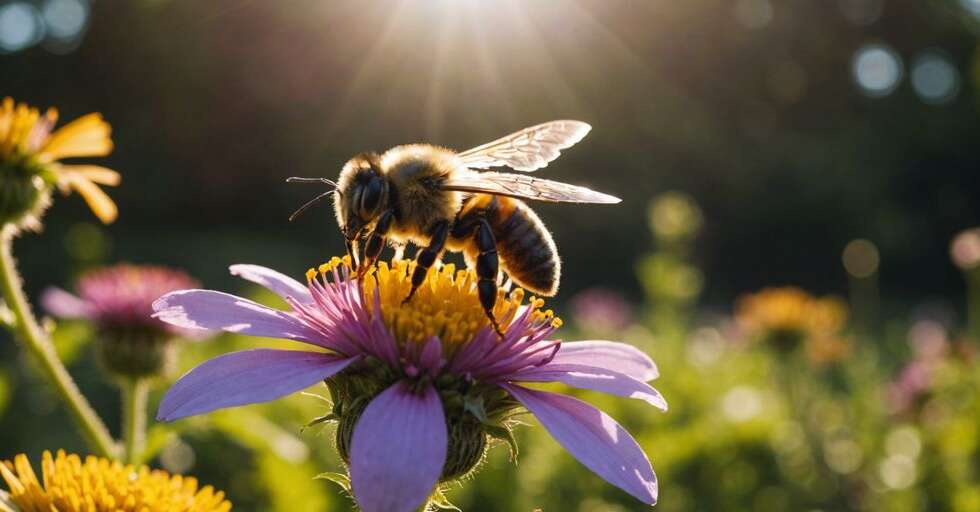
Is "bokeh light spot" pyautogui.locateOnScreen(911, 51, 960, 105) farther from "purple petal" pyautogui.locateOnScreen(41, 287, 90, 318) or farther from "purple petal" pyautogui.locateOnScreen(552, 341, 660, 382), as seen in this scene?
"purple petal" pyautogui.locateOnScreen(552, 341, 660, 382)

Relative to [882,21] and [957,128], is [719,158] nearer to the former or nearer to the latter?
[957,128]

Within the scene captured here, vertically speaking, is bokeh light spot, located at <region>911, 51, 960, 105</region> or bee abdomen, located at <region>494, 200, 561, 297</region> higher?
bokeh light spot, located at <region>911, 51, 960, 105</region>

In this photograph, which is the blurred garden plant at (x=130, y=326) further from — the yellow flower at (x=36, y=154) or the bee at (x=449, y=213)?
the bee at (x=449, y=213)

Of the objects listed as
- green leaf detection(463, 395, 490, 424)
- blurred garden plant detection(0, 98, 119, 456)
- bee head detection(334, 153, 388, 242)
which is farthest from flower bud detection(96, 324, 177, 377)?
green leaf detection(463, 395, 490, 424)

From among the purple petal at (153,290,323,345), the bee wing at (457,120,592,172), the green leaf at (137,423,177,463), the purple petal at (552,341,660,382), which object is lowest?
the green leaf at (137,423,177,463)

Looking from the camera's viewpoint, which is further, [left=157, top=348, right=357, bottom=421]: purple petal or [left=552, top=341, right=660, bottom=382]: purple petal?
[left=552, top=341, right=660, bottom=382]: purple petal

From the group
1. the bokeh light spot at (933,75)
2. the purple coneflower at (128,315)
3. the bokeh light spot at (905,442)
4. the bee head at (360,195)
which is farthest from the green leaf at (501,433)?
the bokeh light spot at (933,75)

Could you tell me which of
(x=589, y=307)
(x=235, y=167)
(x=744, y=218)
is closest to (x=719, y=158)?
(x=744, y=218)
